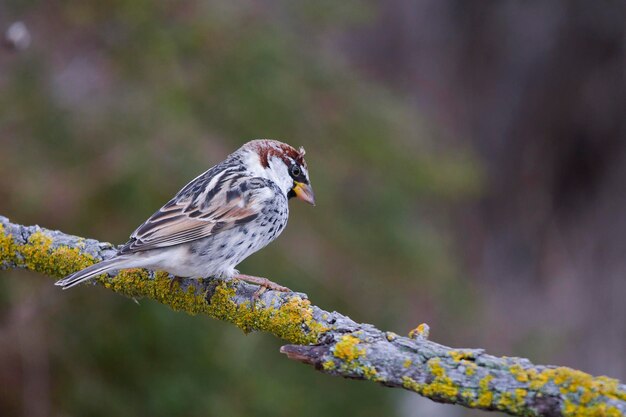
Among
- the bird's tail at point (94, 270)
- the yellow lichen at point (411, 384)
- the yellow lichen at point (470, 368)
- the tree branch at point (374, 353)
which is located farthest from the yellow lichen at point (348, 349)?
the bird's tail at point (94, 270)

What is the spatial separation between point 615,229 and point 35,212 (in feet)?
19.7

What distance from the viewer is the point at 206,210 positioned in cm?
393

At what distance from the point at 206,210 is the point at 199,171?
1.01 meters

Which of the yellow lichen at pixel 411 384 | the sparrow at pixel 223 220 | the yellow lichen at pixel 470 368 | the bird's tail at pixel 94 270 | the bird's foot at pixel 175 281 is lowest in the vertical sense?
the yellow lichen at pixel 411 384

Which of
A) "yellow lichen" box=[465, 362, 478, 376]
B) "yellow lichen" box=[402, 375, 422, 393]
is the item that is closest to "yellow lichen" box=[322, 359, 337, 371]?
"yellow lichen" box=[402, 375, 422, 393]

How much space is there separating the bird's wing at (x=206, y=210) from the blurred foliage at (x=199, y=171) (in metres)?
0.80

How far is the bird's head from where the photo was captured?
14.1 feet

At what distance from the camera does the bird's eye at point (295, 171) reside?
4316 mm

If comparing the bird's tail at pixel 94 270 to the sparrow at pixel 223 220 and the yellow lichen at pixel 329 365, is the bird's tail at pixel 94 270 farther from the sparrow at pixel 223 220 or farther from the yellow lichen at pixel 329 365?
the yellow lichen at pixel 329 365

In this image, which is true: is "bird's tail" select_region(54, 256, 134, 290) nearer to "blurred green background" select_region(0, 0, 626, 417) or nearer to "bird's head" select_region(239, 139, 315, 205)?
"bird's head" select_region(239, 139, 315, 205)

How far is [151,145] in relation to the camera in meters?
4.87

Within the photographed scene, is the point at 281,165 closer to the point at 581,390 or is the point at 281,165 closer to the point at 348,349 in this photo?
the point at 348,349

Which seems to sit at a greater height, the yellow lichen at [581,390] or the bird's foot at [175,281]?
the bird's foot at [175,281]

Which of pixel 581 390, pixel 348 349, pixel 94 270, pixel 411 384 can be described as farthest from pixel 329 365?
pixel 94 270
